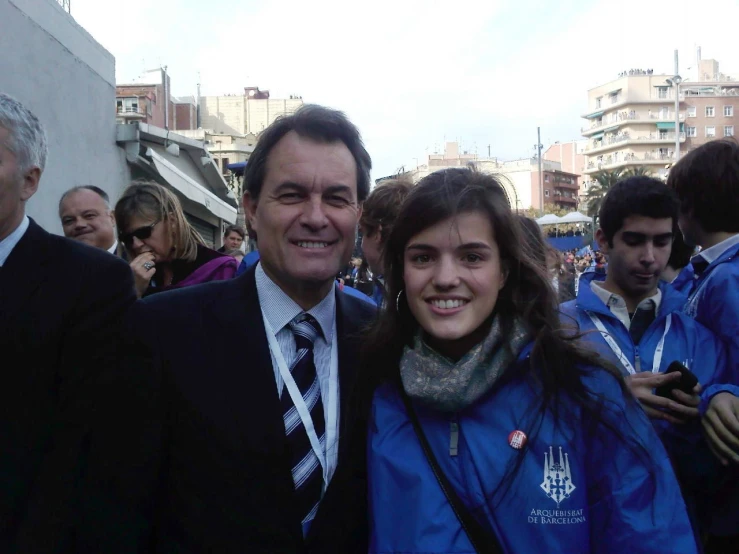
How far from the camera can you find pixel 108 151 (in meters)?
10.6

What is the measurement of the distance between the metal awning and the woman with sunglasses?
7600 mm

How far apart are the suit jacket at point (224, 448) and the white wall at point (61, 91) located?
641 centimetres

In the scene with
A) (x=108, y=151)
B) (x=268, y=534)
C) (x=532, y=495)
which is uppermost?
(x=108, y=151)

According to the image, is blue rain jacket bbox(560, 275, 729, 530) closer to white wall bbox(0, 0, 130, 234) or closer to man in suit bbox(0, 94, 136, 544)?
man in suit bbox(0, 94, 136, 544)

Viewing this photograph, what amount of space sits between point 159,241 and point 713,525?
10.5 ft

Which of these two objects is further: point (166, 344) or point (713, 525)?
point (713, 525)

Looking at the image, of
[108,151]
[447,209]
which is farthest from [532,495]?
[108,151]

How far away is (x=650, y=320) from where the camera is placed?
9.61ft

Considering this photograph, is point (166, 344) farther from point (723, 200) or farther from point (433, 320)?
point (723, 200)

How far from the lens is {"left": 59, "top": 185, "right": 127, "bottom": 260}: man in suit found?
13.7ft

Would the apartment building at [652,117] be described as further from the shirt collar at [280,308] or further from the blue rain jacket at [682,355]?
the shirt collar at [280,308]

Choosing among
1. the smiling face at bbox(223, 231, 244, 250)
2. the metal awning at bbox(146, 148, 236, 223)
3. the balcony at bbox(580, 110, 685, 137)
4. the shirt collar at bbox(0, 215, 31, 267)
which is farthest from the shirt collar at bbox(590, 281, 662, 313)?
the balcony at bbox(580, 110, 685, 137)

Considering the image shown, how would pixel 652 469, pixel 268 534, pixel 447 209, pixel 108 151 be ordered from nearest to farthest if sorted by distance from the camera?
1. pixel 652 469
2. pixel 268 534
3. pixel 447 209
4. pixel 108 151

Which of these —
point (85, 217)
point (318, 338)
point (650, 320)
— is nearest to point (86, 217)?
point (85, 217)
